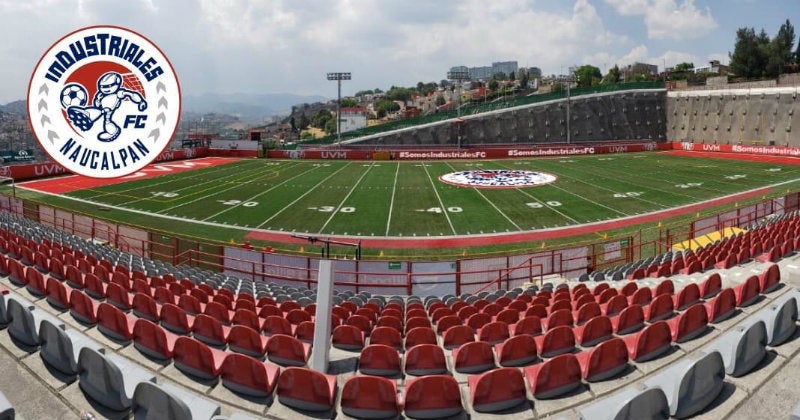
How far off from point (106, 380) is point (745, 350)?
703 centimetres

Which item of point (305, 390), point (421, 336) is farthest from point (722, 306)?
point (305, 390)

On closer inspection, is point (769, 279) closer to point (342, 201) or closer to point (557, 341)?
point (557, 341)

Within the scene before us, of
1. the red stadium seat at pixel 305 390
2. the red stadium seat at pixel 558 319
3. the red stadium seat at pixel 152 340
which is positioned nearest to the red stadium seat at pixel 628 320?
the red stadium seat at pixel 558 319

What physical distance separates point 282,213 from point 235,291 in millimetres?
16843

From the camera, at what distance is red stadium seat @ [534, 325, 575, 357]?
23.0 feet

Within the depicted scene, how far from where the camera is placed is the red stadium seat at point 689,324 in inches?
274

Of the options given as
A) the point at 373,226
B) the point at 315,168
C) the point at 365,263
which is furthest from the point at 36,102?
the point at 315,168

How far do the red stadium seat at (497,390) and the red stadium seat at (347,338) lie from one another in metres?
2.71

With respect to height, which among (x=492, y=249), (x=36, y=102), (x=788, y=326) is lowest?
(x=492, y=249)

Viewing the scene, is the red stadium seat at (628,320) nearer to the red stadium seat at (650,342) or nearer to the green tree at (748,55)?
the red stadium seat at (650,342)

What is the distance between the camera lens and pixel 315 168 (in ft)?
173

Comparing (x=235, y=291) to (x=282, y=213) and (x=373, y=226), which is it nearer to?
(x=373, y=226)

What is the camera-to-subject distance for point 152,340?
667cm

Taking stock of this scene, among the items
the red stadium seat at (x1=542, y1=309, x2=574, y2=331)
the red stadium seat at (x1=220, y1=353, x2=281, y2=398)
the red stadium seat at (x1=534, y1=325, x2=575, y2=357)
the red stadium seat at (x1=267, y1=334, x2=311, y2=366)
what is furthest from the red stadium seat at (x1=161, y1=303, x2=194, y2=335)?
the red stadium seat at (x1=542, y1=309, x2=574, y2=331)
